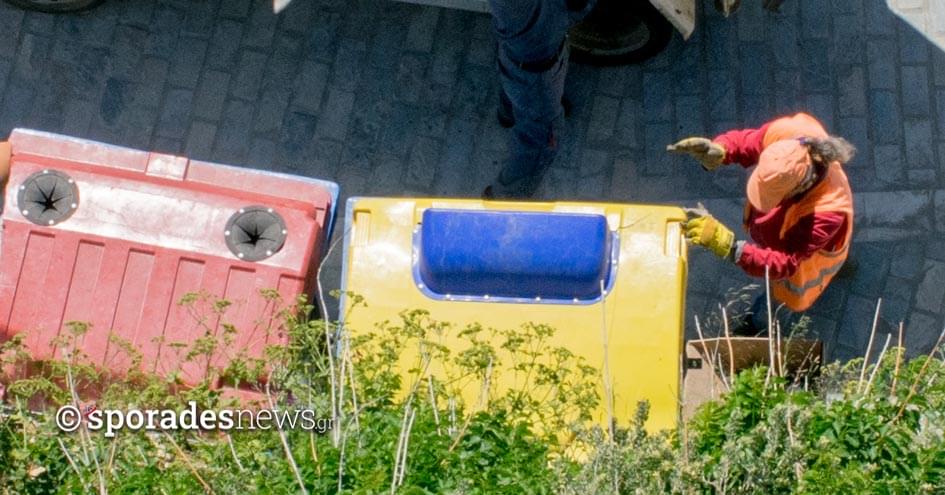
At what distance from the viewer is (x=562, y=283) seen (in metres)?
5.62

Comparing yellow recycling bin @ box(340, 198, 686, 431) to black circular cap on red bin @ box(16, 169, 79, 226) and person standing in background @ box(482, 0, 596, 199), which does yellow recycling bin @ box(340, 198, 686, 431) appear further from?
black circular cap on red bin @ box(16, 169, 79, 226)

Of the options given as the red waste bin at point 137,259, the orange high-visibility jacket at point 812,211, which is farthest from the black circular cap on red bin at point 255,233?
the orange high-visibility jacket at point 812,211

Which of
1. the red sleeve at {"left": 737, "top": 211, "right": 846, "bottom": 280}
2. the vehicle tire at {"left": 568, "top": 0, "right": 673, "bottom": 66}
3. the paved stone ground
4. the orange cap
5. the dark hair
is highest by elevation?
the vehicle tire at {"left": 568, "top": 0, "right": 673, "bottom": 66}

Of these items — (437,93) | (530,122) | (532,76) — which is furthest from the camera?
(437,93)

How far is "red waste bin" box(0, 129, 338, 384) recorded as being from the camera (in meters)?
5.66

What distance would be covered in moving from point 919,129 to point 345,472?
4.32 m

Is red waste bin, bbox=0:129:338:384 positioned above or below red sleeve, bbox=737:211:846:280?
below

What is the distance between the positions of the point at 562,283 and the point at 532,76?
110cm

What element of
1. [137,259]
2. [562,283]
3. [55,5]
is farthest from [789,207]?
[55,5]

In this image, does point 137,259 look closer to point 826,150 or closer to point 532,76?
point 532,76

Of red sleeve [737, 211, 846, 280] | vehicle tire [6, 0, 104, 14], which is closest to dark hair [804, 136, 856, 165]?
red sleeve [737, 211, 846, 280]

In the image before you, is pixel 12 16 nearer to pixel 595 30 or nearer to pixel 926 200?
pixel 595 30

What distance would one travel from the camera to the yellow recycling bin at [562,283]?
18.2ft

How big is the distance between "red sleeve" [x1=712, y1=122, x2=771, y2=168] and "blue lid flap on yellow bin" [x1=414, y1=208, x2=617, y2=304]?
0.97 meters
